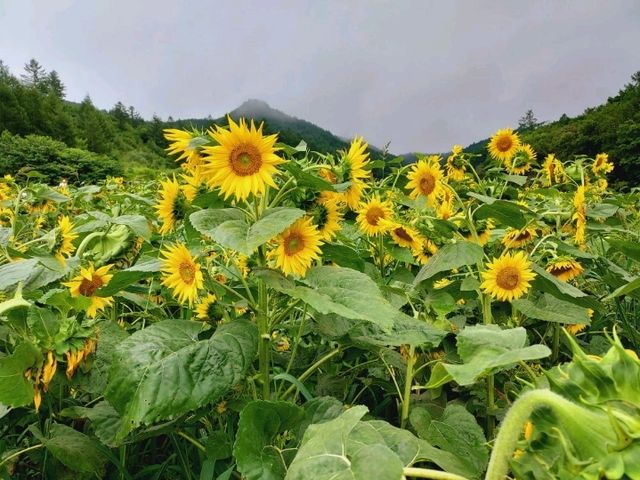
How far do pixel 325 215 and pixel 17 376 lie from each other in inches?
24.8

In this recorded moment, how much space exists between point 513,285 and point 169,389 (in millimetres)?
896

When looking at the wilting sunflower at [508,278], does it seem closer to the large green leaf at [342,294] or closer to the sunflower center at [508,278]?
the sunflower center at [508,278]

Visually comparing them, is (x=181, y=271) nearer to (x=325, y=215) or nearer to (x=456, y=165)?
(x=325, y=215)

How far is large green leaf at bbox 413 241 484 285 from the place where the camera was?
1.19 meters

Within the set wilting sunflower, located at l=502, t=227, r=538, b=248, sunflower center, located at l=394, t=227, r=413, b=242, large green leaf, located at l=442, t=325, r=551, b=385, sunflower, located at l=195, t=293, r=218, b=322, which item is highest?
sunflower center, located at l=394, t=227, r=413, b=242

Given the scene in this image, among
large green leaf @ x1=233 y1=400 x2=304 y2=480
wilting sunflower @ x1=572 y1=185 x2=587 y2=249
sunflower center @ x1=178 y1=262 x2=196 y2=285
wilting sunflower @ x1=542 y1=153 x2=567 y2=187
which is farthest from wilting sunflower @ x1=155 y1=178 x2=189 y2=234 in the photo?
wilting sunflower @ x1=542 y1=153 x2=567 y2=187

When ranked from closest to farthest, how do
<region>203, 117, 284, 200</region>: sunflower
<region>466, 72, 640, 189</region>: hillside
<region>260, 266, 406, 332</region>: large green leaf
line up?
<region>260, 266, 406, 332</region>: large green leaf < <region>203, 117, 284, 200</region>: sunflower < <region>466, 72, 640, 189</region>: hillside

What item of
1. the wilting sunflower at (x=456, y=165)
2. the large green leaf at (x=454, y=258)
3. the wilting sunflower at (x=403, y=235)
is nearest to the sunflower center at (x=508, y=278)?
the large green leaf at (x=454, y=258)

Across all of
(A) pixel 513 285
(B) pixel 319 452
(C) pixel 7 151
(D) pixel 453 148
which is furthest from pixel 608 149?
(C) pixel 7 151

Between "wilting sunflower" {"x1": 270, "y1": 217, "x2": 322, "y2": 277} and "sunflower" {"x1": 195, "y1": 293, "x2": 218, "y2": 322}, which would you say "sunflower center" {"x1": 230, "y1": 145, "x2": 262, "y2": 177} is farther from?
"sunflower" {"x1": 195, "y1": 293, "x2": 218, "y2": 322}

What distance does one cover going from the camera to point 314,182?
994 millimetres

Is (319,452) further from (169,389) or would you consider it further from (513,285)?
(513,285)

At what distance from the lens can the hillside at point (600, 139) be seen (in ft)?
44.0

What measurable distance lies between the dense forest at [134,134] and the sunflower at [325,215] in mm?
187
